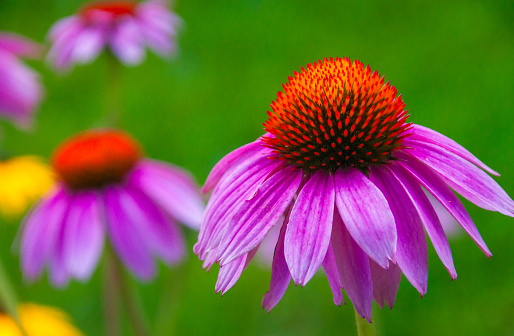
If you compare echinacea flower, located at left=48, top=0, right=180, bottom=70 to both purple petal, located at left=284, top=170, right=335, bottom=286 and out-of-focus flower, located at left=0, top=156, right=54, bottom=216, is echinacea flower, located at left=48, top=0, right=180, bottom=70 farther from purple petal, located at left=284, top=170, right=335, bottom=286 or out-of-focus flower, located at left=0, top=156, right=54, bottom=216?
purple petal, located at left=284, top=170, right=335, bottom=286

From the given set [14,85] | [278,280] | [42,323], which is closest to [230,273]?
[278,280]

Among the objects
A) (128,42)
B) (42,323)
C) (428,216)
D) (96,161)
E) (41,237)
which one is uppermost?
(428,216)

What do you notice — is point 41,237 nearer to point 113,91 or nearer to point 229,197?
point 113,91

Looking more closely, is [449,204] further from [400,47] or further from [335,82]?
[400,47]

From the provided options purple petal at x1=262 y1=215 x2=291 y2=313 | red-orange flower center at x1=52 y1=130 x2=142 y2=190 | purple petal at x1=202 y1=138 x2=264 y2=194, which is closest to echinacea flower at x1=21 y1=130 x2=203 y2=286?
red-orange flower center at x1=52 y1=130 x2=142 y2=190

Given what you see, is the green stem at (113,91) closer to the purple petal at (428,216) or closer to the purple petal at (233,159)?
the purple petal at (233,159)

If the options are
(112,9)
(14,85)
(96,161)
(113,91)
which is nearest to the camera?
(96,161)

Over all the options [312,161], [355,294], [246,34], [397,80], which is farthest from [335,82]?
[246,34]
